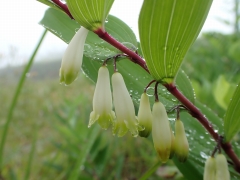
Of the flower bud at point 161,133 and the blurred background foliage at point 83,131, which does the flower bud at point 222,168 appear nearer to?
the flower bud at point 161,133

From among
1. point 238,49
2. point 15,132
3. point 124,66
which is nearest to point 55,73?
point 15,132

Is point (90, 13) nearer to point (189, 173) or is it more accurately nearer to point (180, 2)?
point (180, 2)

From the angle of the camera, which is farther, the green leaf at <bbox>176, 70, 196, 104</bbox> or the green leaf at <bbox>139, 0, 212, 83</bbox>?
the green leaf at <bbox>176, 70, 196, 104</bbox>

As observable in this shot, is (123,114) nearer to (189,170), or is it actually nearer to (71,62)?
(71,62)

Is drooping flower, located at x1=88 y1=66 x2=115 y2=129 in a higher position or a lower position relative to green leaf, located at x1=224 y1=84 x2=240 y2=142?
lower

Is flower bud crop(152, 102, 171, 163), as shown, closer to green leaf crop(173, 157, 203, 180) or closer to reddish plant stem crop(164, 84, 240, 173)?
reddish plant stem crop(164, 84, 240, 173)

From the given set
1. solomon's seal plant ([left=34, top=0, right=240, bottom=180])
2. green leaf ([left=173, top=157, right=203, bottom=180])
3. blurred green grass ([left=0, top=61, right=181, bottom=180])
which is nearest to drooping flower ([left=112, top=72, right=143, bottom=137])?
solomon's seal plant ([left=34, top=0, right=240, bottom=180])
